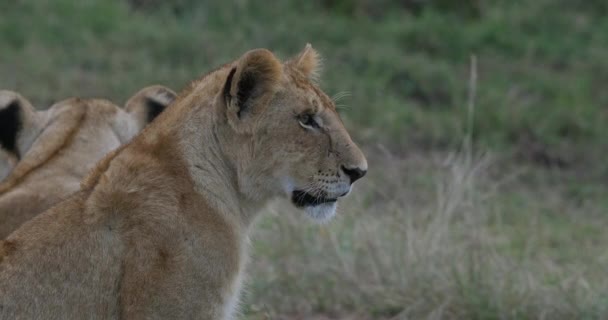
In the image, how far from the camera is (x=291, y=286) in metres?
6.67

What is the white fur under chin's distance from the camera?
14.3 ft

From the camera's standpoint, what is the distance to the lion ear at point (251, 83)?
408cm

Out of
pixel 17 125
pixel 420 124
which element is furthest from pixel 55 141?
pixel 420 124

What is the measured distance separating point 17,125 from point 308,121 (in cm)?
189

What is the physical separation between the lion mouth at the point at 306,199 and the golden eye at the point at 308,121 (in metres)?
0.22

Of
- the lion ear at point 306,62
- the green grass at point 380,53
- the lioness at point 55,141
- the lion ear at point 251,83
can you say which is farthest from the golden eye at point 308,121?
the green grass at point 380,53

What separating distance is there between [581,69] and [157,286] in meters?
9.29

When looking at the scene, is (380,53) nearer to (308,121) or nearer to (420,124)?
(420,124)

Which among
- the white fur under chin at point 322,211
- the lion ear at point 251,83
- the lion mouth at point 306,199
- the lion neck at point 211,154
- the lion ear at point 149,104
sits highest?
the lion ear at point 251,83

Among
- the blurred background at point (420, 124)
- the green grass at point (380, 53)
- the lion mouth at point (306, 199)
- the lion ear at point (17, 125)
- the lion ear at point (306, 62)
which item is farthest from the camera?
the green grass at point (380, 53)

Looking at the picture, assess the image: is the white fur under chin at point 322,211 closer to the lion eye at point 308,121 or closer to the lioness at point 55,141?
the lion eye at point 308,121

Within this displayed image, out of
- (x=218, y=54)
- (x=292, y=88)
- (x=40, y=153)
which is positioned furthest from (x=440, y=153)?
(x=292, y=88)

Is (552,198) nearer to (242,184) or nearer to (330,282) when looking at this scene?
(330,282)

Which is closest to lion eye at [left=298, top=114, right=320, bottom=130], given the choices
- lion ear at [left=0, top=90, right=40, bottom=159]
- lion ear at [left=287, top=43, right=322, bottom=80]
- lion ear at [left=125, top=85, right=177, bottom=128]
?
lion ear at [left=287, top=43, right=322, bottom=80]
